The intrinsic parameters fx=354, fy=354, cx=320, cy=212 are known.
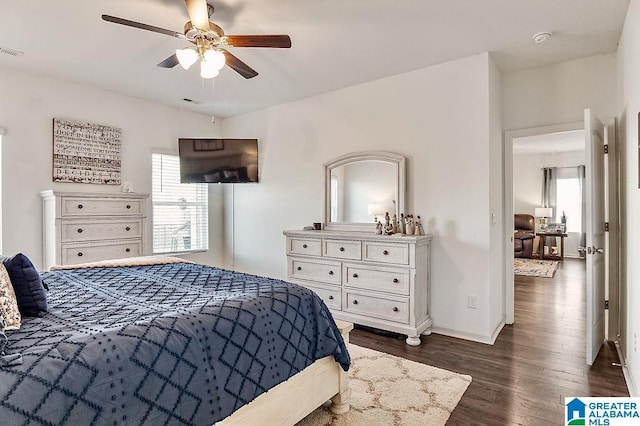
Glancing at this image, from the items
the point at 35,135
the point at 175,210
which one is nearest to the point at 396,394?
the point at 175,210

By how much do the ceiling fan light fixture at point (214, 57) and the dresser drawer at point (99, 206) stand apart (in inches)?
88.6

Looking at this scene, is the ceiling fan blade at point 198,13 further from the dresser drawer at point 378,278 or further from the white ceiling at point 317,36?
the dresser drawer at point 378,278

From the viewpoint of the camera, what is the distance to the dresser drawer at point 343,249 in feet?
11.8

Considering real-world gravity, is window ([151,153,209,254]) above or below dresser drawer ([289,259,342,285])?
above

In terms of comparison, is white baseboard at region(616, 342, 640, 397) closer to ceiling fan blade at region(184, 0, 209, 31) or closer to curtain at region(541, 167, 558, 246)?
ceiling fan blade at region(184, 0, 209, 31)

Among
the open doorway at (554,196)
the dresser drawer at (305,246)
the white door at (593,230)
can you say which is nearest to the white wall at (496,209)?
the white door at (593,230)

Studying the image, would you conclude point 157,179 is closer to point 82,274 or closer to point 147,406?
point 82,274

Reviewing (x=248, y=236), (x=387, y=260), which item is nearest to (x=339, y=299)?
(x=387, y=260)

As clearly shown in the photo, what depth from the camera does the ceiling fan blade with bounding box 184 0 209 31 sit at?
6.73ft

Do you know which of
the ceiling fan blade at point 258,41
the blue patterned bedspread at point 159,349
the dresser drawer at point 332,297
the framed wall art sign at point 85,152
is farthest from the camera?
the framed wall art sign at point 85,152

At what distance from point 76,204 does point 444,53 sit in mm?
3894

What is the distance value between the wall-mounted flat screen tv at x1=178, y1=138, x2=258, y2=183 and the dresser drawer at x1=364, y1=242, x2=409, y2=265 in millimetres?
2275

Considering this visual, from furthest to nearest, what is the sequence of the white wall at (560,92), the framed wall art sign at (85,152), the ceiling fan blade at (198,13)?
1. the framed wall art sign at (85,152)
2. the white wall at (560,92)
3. the ceiling fan blade at (198,13)

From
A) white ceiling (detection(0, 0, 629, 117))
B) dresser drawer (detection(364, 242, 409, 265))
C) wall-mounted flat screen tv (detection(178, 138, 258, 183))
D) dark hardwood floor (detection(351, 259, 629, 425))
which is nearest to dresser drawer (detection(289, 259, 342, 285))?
dresser drawer (detection(364, 242, 409, 265))
